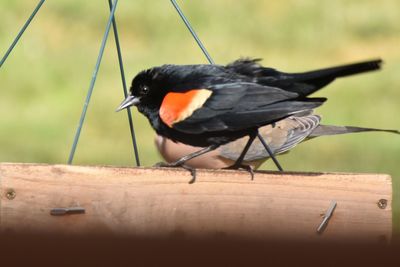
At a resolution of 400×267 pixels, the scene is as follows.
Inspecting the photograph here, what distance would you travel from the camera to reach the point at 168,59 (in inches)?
436

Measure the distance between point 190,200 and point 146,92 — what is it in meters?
0.78

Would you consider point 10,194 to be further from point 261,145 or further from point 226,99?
point 261,145

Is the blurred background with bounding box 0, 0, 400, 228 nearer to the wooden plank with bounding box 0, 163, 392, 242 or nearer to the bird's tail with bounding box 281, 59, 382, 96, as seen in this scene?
the bird's tail with bounding box 281, 59, 382, 96

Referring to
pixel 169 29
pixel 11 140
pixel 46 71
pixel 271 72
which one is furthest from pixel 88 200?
pixel 169 29

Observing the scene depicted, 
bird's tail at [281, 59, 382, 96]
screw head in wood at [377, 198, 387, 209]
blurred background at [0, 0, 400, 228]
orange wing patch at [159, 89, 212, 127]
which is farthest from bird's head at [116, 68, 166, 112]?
blurred background at [0, 0, 400, 228]

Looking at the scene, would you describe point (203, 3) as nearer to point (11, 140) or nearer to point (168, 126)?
point (11, 140)

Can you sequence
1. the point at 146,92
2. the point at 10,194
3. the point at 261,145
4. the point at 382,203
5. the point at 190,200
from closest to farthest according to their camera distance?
the point at 10,194 → the point at 190,200 → the point at 382,203 → the point at 146,92 → the point at 261,145

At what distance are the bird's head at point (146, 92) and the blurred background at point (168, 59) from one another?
16.8 ft

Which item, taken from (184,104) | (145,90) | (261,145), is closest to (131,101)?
(145,90)

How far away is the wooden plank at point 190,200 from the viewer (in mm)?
3051

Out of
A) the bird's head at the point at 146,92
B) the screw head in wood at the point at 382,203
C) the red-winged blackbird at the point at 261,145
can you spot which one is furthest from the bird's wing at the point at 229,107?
the red-winged blackbird at the point at 261,145

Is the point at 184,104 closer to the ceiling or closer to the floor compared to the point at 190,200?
closer to the ceiling

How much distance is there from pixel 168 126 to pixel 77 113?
6580 millimetres

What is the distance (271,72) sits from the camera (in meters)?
3.72
